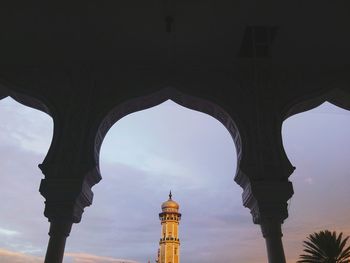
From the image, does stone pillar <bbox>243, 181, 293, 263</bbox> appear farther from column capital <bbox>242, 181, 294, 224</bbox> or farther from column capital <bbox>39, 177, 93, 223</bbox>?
column capital <bbox>39, 177, 93, 223</bbox>

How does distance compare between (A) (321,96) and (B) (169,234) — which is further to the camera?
(B) (169,234)

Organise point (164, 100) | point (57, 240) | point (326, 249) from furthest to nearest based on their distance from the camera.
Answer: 1. point (326, 249)
2. point (164, 100)
3. point (57, 240)

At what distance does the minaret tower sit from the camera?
38981mm

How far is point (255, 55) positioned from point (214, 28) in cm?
91

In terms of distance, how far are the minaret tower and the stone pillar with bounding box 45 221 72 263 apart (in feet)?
118

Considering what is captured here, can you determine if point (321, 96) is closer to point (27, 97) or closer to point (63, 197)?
point (63, 197)

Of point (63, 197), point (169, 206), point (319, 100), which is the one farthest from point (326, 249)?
point (169, 206)

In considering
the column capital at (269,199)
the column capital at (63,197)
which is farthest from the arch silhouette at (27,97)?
the column capital at (269,199)

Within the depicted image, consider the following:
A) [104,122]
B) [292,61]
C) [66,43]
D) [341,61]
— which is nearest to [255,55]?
[292,61]

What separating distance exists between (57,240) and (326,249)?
9.47 meters

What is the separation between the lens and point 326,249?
36.3 feet

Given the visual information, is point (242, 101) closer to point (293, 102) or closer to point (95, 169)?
point (293, 102)

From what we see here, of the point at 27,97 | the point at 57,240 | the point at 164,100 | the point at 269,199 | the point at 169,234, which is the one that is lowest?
the point at 57,240

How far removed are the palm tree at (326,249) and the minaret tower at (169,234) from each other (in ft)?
96.3
